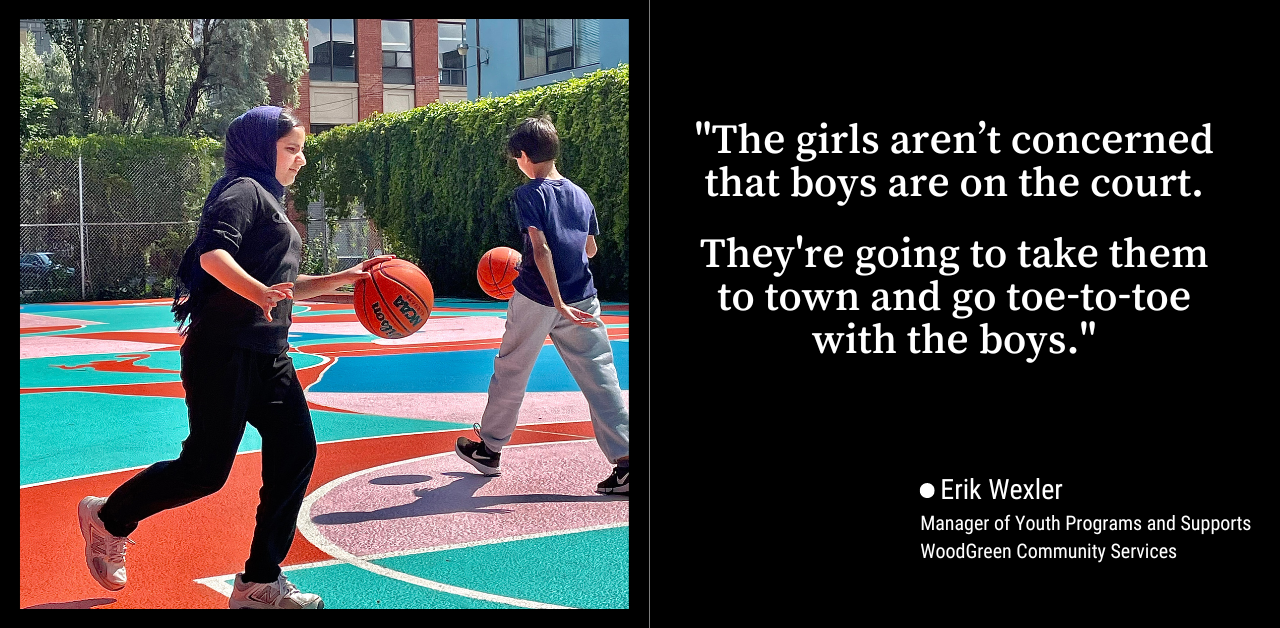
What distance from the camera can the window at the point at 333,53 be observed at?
37844mm

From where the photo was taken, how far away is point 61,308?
67.2 ft

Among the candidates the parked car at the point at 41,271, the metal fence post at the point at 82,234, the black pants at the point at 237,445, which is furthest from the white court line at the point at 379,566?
the parked car at the point at 41,271

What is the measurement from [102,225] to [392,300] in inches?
803

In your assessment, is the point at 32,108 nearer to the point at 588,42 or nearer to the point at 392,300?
the point at 588,42

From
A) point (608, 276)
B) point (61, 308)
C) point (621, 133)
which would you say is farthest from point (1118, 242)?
point (61, 308)

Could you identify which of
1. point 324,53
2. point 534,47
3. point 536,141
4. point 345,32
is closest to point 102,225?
point 534,47

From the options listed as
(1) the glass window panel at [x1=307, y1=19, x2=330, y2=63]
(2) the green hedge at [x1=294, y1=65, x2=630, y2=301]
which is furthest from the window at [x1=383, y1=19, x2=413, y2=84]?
(2) the green hedge at [x1=294, y1=65, x2=630, y2=301]

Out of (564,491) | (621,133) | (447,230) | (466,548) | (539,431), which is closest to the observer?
(466,548)

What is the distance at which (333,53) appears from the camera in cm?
3797

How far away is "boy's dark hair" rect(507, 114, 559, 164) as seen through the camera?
207 inches

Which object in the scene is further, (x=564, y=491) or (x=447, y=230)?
(x=447, y=230)

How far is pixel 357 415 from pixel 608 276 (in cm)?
1266

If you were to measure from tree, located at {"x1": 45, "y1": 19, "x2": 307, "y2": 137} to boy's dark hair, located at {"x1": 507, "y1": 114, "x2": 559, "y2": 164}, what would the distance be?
2477 centimetres

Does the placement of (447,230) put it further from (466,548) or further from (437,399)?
(466,548)
